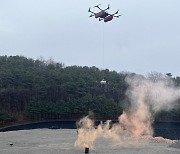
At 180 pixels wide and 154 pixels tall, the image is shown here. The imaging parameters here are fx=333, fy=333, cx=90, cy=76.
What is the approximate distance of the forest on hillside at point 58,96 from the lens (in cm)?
10756

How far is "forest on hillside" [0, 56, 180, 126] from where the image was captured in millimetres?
107562

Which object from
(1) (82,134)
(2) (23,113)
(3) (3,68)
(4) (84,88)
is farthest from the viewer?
(3) (3,68)

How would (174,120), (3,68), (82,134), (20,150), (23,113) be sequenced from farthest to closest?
1. (3,68)
2. (23,113)
3. (174,120)
4. (82,134)
5. (20,150)

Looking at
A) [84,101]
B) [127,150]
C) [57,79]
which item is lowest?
[127,150]

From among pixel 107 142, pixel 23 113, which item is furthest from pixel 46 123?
pixel 107 142

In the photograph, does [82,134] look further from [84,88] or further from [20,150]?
[84,88]

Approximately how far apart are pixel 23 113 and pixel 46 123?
886cm

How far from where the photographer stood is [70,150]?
4872cm

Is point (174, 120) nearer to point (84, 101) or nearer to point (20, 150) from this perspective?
point (84, 101)

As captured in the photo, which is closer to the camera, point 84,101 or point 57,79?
point 84,101

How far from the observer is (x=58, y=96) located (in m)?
120

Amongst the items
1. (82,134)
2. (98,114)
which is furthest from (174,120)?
(82,134)

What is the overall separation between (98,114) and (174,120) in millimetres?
24794

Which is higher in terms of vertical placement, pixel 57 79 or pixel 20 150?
pixel 57 79
